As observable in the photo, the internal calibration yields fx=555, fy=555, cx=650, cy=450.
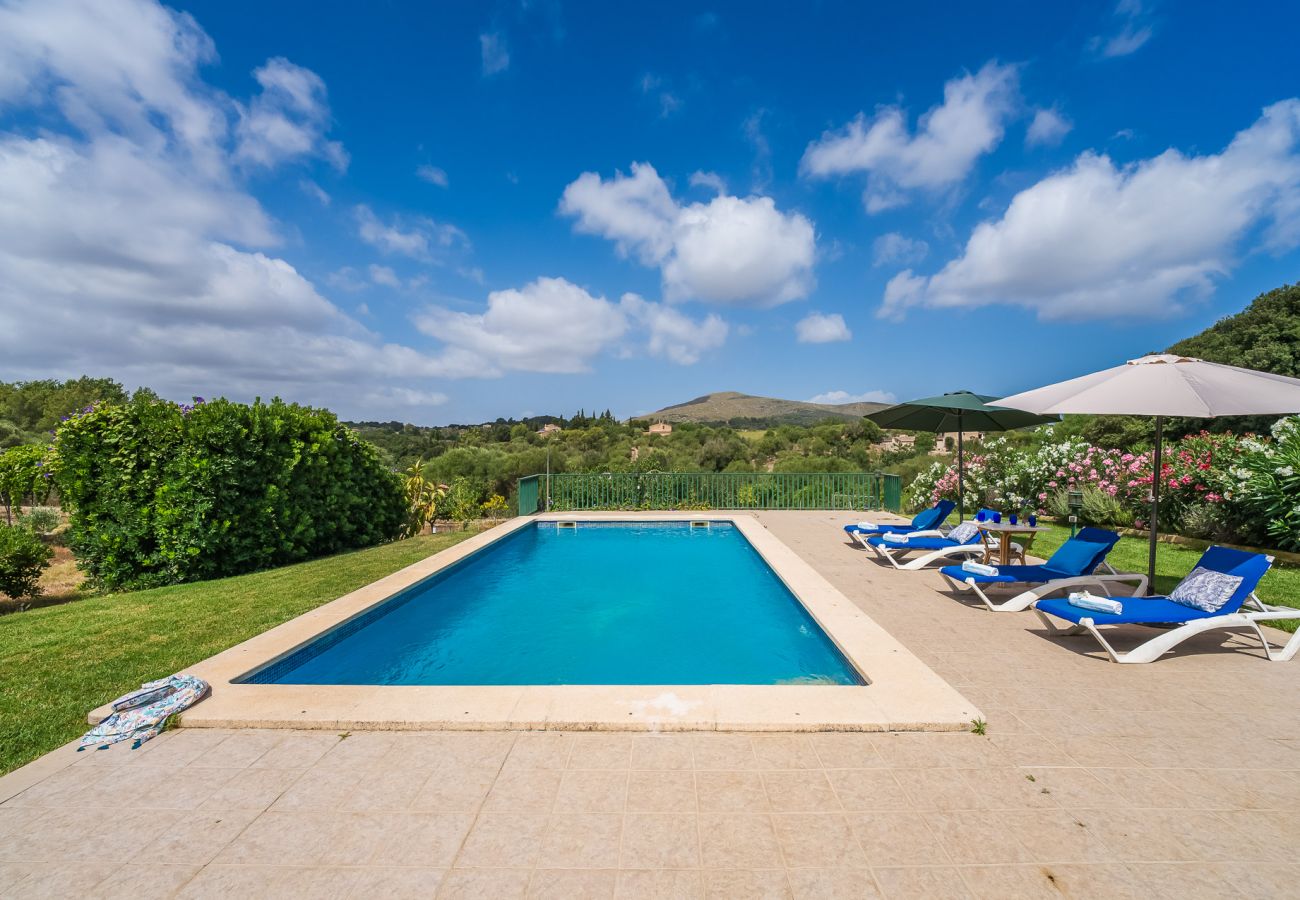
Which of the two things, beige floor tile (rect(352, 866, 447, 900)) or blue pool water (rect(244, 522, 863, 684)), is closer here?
beige floor tile (rect(352, 866, 447, 900))

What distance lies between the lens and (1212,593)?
13.9ft

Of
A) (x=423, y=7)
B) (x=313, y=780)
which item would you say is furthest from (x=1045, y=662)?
(x=423, y=7)

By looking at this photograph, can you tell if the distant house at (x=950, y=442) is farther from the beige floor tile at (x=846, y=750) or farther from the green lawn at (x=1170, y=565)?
the beige floor tile at (x=846, y=750)

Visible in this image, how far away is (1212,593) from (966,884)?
3.96 metres

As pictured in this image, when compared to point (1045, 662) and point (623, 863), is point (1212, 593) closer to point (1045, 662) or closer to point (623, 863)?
point (1045, 662)

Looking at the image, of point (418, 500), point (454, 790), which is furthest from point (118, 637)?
point (418, 500)

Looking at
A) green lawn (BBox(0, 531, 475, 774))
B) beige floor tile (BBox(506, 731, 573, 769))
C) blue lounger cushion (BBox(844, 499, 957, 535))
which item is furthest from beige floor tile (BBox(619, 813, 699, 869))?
blue lounger cushion (BBox(844, 499, 957, 535))

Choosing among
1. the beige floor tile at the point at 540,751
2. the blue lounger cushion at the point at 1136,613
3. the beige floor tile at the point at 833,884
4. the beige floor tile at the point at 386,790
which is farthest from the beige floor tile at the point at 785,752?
the blue lounger cushion at the point at 1136,613

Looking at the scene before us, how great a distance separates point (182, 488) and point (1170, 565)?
12812mm

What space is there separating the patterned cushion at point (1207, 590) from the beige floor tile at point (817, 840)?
394cm

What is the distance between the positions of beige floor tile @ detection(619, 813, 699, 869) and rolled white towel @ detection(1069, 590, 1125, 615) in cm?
355

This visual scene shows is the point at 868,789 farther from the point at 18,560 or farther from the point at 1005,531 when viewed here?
the point at 18,560

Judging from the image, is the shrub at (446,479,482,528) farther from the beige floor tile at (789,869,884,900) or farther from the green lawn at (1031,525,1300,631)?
the beige floor tile at (789,869,884,900)

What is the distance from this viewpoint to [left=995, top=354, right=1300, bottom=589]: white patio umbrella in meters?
4.43
